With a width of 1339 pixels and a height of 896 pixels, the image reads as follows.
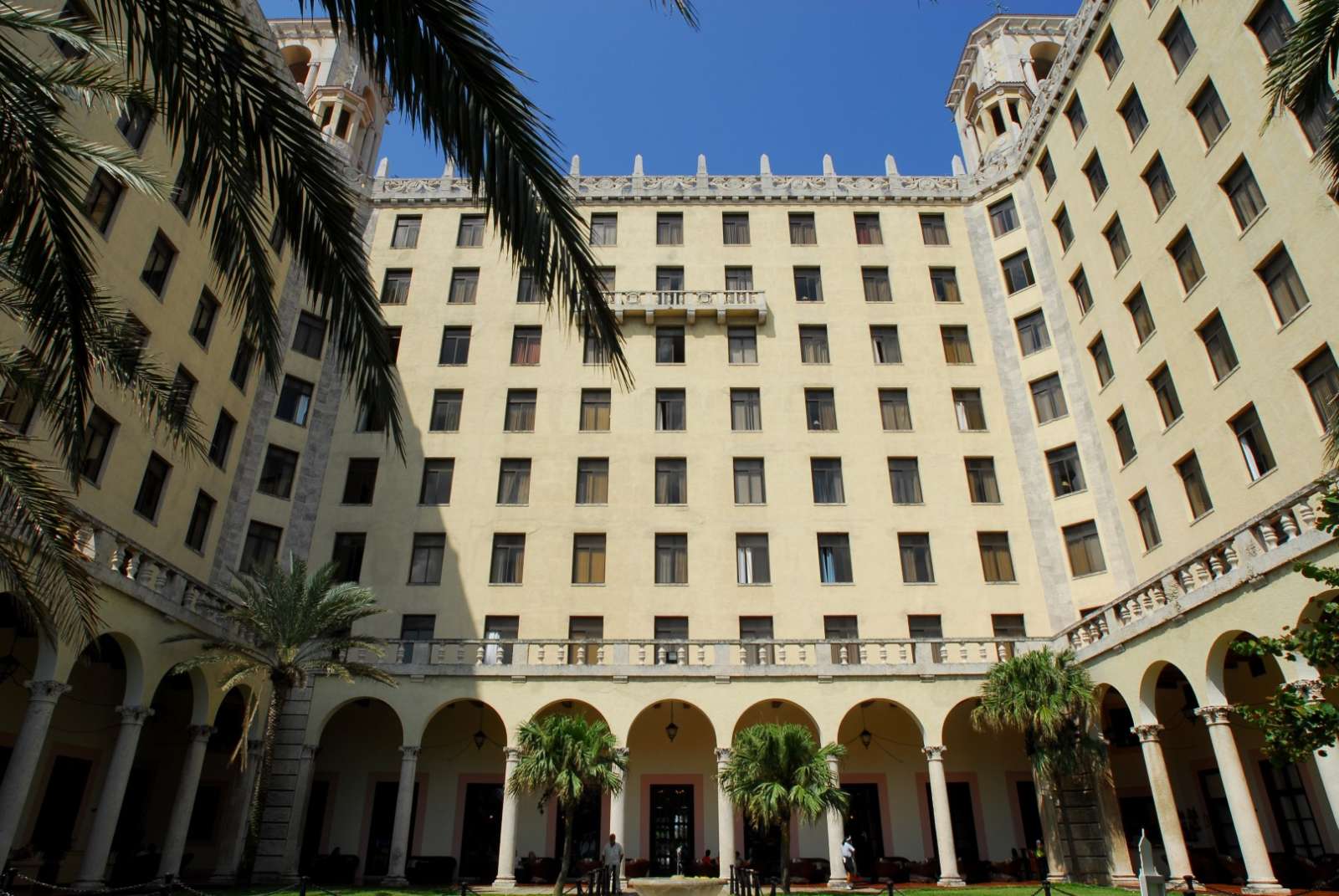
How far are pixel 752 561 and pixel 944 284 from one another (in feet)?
46.0

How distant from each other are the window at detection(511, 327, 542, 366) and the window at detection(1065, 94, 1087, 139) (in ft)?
67.8

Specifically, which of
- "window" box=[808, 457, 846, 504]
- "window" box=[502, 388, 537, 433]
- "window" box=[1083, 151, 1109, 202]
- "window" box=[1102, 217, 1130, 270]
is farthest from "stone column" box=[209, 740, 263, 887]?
"window" box=[1083, 151, 1109, 202]

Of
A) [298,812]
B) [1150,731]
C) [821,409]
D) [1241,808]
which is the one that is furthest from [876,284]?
[298,812]

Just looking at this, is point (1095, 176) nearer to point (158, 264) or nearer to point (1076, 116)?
point (1076, 116)

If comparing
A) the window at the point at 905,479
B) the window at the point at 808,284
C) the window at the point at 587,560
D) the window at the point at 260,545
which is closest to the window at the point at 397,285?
the window at the point at 260,545

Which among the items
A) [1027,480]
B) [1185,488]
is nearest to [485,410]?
[1027,480]

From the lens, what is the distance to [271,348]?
331 inches

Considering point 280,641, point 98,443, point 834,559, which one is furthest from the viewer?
point 834,559

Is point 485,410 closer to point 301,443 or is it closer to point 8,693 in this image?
point 301,443

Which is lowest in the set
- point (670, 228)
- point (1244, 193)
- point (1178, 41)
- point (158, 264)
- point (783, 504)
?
point (783, 504)

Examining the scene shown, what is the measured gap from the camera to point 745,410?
31.4 m

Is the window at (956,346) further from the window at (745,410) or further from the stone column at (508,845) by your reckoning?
the stone column at (508,845)

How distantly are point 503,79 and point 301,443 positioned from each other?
2707cm

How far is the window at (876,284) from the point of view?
3328 centimetres
